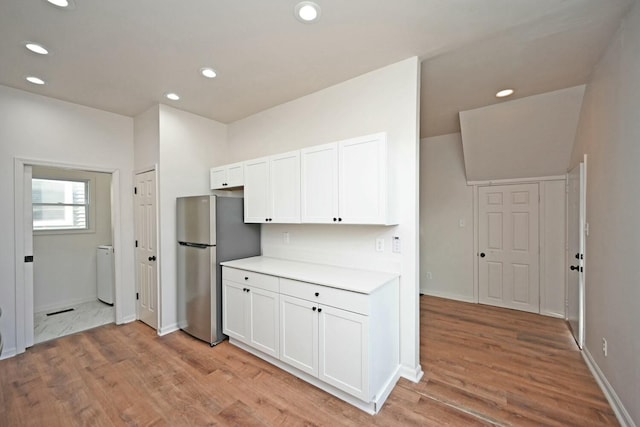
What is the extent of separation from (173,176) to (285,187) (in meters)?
1.63

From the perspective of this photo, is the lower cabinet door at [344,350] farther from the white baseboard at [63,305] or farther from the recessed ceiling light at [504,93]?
the white baseboard at [63,305]

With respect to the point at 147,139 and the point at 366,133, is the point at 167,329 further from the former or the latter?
the point at 366,133

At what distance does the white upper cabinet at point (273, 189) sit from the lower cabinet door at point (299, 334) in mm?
831

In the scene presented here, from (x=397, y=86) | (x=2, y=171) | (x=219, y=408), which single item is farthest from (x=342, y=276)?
(x=2, y=171)

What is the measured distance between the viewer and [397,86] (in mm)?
2430

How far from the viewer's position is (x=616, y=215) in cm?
196

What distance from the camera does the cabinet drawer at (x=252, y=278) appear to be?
2516 millimetres

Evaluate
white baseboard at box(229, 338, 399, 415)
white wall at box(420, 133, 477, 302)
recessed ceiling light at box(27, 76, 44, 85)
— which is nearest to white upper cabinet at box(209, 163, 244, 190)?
recessed ceiling light at box(27, 76, 44, 85)

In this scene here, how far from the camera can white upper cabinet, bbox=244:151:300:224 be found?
2730 mm

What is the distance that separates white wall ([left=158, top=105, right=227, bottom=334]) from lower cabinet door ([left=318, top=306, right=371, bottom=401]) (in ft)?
7.32

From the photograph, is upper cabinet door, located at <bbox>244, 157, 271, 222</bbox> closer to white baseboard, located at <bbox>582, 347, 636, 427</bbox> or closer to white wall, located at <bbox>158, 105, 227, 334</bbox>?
white wall, located at <bbox>158, 105, 227, 334</bbox>

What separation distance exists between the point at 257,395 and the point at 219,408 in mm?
292

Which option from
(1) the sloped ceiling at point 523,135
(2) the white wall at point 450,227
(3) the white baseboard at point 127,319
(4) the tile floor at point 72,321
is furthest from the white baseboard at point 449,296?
(4) the tile floor at point 72,321

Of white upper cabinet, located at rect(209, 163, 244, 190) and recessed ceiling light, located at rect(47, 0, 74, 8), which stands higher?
recessed ceiling light, located at rect(47, 0, 74, 8)
